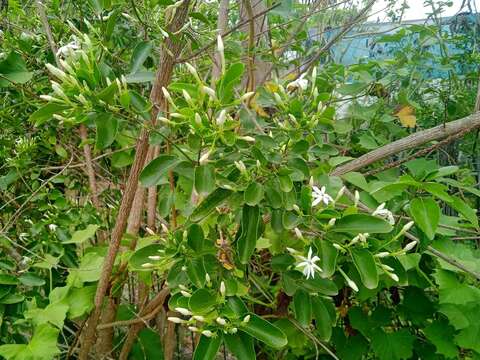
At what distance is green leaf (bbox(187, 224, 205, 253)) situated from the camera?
38.8 inches

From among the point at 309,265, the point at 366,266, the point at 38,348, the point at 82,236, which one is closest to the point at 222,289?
the point at 309,265

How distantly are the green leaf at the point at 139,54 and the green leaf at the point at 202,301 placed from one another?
47 centimetres

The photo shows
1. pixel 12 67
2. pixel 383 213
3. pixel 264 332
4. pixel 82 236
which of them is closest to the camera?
pixel 264 332

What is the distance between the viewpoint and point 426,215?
1064 mm

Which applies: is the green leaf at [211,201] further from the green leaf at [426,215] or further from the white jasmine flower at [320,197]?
the green leaf at [426,215]

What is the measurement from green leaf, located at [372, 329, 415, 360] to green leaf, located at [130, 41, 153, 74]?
936 millimetres

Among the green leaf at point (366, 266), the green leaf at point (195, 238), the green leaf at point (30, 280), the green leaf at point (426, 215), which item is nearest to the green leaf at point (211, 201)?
the green leaf at point (195, 238)

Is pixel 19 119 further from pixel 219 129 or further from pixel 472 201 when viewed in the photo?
pixel 472 201

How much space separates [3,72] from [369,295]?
1.00 meters

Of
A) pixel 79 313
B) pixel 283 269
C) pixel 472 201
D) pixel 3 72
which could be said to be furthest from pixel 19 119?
pixel 472 201

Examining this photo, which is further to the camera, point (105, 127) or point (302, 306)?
point (302, 306)

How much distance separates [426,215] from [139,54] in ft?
2.21

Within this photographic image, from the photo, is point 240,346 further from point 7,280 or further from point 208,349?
point 7,280

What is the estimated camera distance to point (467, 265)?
4.09 feet
